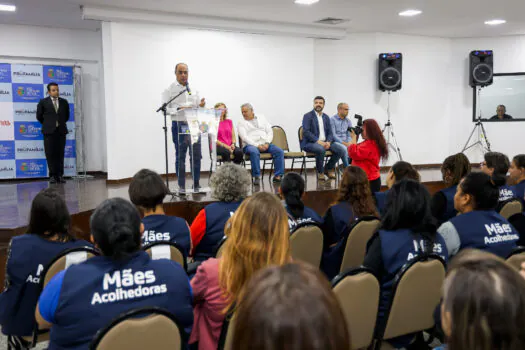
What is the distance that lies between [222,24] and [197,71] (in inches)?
35.9

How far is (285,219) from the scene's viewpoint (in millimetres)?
1808

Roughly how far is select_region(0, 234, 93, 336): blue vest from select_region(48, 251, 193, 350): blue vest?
0.81m

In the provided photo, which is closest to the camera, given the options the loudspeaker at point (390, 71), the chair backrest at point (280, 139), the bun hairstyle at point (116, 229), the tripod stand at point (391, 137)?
the bun hairstyle at point (116, 229)

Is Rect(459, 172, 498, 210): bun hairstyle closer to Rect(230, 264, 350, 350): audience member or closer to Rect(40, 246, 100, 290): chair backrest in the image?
Rect(40, 246, 100, 290): chair backrest

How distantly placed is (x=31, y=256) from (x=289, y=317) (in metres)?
2.03

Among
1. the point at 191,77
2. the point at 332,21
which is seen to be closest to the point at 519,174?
the point at 332,21

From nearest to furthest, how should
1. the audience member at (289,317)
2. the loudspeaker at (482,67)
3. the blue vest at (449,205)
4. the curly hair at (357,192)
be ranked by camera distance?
the audience member at (289,317), the curly hair at (357,192), the blue vest at (449,205), the loudspeaker at (482,67)

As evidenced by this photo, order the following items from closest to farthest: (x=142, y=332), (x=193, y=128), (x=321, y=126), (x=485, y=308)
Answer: (x=485, y=308) < (x=142, y=332) < (x=193, y=128) < (x=321, y=126)

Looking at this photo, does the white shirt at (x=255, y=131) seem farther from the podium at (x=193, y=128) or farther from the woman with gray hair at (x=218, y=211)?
the woman with gray hair at (x=218, y=211)

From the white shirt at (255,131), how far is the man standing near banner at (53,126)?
3285mm

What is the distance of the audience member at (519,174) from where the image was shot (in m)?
4.44

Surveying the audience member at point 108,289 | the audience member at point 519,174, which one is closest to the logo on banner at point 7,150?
the audience member at point 108,289

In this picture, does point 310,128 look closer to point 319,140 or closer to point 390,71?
point 319,140

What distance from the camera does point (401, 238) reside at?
2.31m
